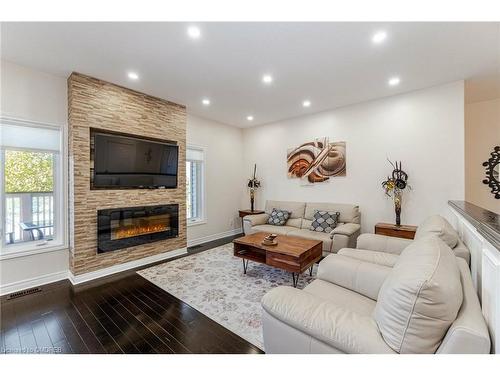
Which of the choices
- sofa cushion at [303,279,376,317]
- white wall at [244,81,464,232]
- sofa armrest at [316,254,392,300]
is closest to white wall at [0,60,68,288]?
sofa cushion at [303,279,376,317]

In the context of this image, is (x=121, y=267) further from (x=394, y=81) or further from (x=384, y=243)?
(x=394, y=81)

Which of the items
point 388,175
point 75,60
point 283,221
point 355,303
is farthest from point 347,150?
point 75,60

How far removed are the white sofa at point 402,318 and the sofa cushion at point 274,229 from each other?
268cm

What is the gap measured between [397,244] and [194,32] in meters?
3.21

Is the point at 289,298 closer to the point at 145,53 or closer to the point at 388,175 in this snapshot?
the point at 145,53

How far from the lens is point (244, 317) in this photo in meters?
2.22

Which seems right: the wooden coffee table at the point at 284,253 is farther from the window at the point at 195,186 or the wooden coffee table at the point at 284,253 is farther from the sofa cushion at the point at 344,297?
the window at the point at 195,186

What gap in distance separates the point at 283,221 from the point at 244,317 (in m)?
2.56

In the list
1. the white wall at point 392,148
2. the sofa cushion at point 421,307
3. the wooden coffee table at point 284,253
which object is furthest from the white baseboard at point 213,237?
the sofa cushion at point 421,307

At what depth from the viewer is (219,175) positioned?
5465 mm

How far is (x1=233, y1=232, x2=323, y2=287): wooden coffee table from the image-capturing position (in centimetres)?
272

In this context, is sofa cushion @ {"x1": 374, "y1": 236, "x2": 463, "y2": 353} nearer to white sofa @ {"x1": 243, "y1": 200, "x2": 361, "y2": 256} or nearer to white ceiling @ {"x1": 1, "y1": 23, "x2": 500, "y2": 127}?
white ceiling @ {"x1": 1, "y1": 23, "x2": 500, "y2": 127}

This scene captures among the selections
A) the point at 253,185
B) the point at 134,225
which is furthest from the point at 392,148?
the point at 134,225

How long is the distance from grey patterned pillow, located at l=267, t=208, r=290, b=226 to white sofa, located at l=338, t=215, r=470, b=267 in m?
1.83
